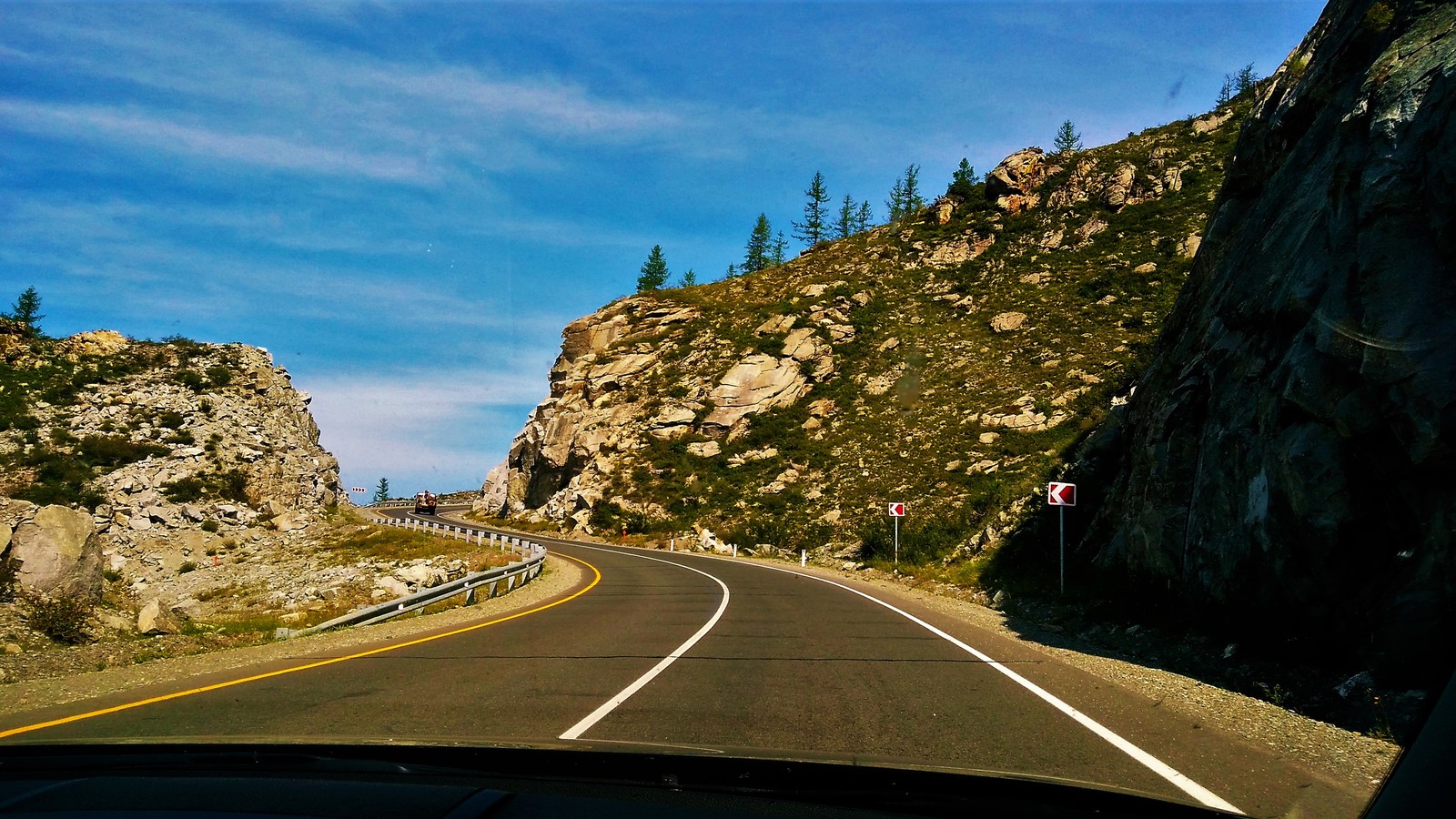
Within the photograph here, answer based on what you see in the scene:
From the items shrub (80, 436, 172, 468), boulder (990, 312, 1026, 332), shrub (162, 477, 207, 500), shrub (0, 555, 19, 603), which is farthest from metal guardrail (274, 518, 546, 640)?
boulder (990, 312, 1026, 332)

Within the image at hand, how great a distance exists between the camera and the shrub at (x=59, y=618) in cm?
1195

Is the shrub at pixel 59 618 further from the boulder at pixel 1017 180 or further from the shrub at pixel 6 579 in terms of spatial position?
the boulder at pixel 1017 180

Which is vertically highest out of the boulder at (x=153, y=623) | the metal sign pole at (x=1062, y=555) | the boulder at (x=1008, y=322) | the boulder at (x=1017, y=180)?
the boulder at (x=1017, y=180)

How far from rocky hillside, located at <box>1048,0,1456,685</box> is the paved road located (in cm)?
205

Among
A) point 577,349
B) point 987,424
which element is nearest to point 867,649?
point 987,424

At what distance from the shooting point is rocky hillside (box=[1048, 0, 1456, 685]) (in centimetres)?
734

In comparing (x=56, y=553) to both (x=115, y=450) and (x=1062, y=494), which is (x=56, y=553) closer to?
(x=1062, y=494)

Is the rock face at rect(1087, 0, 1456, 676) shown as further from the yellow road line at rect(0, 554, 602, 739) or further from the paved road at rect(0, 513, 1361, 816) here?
the yellow road line at rect(0, 554, 602, 739)

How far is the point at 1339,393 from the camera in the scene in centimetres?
857

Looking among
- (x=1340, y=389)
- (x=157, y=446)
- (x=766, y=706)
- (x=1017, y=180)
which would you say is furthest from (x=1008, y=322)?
(x=766, y=706)

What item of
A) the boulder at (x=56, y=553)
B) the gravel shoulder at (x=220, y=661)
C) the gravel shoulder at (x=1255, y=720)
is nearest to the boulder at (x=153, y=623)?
the boulder at (x=56, y=553)

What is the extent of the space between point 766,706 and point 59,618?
12248 mm

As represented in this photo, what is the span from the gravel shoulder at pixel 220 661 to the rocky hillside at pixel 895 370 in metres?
15.8

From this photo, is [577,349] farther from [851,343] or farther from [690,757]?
[690,757]
